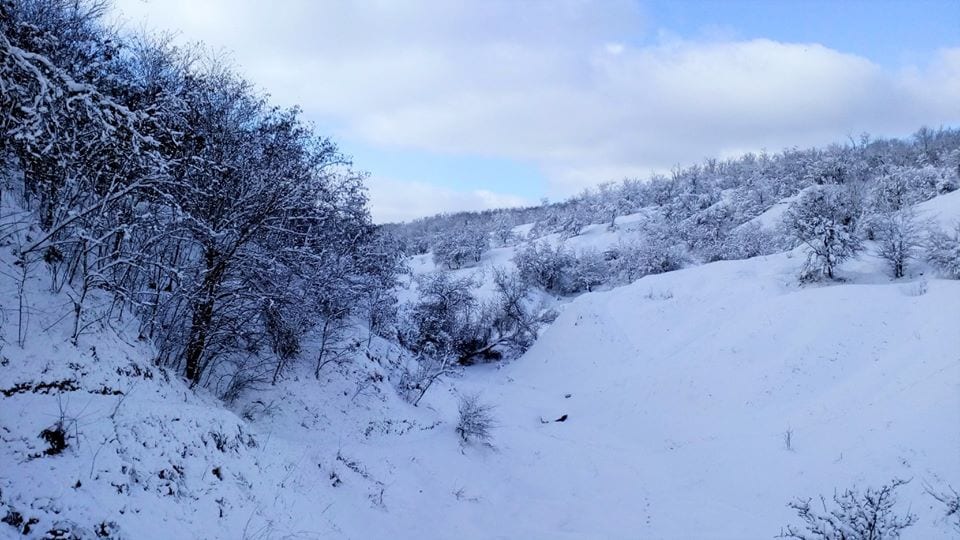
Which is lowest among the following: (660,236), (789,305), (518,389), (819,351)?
(518,389)

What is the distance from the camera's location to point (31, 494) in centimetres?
503

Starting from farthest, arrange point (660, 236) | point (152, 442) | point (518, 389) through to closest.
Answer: point (660, 236), point (518, 389), point (152, 442)

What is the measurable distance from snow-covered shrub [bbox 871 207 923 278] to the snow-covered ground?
63cm

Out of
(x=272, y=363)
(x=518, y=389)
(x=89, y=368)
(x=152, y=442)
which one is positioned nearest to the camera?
(x=152, y=442)

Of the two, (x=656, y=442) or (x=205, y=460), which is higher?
(x=205, y=460)

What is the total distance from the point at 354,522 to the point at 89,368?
4.97 meters

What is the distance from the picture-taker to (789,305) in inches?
785

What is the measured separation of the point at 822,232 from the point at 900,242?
2558 mm

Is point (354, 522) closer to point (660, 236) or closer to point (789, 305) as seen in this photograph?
point (789, 305)

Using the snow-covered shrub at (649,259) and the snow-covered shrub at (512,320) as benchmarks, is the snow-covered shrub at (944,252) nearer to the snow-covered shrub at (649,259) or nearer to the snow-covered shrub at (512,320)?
the snow-covered shrub at (649,259)

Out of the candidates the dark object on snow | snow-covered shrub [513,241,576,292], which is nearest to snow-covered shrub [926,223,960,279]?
the dark object on snow

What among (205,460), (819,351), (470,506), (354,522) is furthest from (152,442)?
(819,351)

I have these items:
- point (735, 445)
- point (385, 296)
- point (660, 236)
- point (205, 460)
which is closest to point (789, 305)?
point (735, 445)

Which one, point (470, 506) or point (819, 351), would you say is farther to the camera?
point (819, 351)
